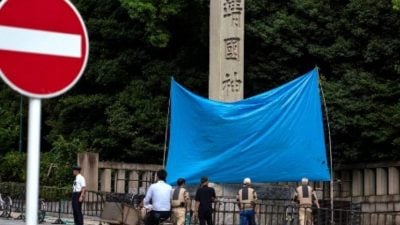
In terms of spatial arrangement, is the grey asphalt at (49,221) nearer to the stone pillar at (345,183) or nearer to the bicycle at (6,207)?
the bicycle at (6,207)

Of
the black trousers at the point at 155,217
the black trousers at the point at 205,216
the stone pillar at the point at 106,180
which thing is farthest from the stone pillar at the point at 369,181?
the black trousers at the point at 155,217

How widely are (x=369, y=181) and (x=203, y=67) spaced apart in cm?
806

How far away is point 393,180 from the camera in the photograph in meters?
23.7

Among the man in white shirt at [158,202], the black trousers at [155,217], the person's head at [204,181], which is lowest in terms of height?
the black trousers at [155,217]

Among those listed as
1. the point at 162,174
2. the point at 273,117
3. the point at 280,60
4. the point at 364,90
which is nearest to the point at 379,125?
the point at 364,90

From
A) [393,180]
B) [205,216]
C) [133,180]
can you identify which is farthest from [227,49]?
[133,180]

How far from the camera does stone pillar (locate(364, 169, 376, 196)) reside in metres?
24.7

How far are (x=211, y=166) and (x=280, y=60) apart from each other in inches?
395

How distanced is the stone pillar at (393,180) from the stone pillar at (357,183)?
153cm

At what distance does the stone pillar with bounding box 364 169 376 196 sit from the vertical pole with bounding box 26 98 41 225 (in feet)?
69.9

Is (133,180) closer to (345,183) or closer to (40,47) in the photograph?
(345,183)

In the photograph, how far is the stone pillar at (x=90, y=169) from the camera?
79.5 ft

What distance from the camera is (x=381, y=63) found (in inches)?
991

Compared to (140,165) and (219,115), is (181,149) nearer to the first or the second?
(219,115)
